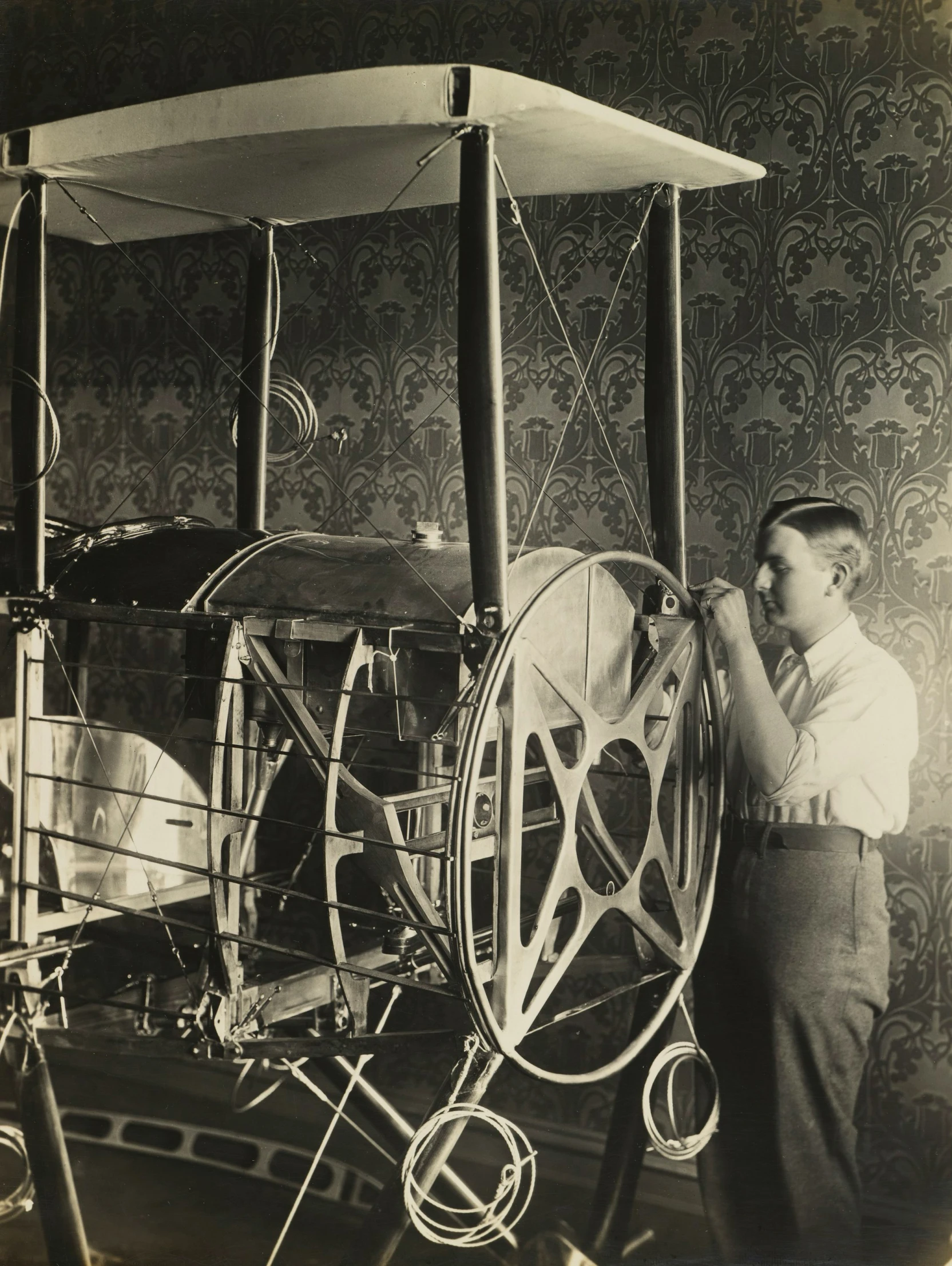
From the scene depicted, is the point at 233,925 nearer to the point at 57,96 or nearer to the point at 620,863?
the point at 620,863

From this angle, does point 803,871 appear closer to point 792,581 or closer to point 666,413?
point 792,581

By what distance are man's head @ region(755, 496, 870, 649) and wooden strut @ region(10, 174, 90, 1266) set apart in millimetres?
1261

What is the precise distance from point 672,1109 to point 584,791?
2.24ft

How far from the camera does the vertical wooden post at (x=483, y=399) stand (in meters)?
1.70

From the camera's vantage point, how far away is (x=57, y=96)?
285 cm

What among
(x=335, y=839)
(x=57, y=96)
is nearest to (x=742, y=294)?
(x=335, y=839)

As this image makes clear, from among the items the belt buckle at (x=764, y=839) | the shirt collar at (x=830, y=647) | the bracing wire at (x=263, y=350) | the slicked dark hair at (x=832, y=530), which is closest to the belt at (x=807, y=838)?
the belt buckle at (x=764, y=839)

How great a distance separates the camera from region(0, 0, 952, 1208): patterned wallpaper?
205cm

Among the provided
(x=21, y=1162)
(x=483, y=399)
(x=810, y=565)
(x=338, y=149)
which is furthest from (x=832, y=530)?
(x=21, y=1162)

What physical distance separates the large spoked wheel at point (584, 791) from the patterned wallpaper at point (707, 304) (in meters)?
0.33

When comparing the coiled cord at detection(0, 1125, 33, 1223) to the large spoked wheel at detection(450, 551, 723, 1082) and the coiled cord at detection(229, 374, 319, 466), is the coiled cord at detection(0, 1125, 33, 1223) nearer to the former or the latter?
the large spoked wheel at detection(450, 551, 723, 1082)

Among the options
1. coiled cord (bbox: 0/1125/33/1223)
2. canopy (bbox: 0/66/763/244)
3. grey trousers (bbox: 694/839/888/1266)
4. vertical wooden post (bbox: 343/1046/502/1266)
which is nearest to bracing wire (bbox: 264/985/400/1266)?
vertical wooden post (bbox: 343/1046/502/1266)

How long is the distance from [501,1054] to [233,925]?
53cm

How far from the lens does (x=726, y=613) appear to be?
2154 mm
